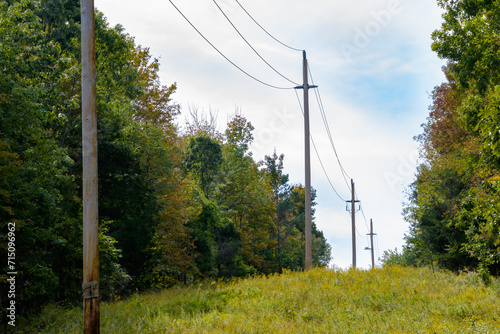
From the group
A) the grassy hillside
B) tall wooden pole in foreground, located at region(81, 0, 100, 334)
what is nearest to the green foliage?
the grassy hillside

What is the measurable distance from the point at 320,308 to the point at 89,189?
22.1ft

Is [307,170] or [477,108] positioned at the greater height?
[477,108]

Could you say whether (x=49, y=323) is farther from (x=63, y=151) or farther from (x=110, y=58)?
(x=110, y=58)

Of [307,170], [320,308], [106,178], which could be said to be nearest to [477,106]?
[307,170]

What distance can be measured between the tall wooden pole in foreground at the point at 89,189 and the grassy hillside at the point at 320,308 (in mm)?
3305

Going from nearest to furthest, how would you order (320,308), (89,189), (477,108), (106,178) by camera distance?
(89,189), (320,308), (477,108), (106,178)

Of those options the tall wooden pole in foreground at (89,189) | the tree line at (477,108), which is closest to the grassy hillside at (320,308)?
the tree line at (477,108)

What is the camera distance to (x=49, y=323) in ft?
51.6

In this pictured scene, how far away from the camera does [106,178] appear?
1074 inches

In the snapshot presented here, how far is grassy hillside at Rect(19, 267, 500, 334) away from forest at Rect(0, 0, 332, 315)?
3.17 meters

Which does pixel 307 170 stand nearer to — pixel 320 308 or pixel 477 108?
pixel 477 108

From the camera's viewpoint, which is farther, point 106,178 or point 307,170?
point 106,178

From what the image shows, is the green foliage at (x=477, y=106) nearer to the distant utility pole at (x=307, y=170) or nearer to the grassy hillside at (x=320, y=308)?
the grassy hillside at (x=320, y=308)

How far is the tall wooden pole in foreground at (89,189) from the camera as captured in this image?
8617 millimetres
